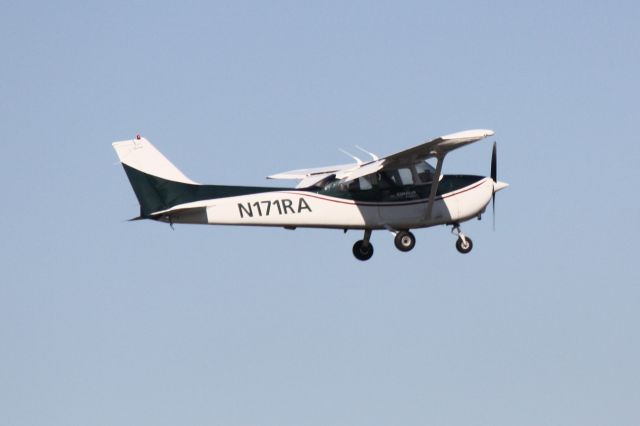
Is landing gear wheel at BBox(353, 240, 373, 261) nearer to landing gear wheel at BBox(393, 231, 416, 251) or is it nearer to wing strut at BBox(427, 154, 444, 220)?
landing gear wheel at BBox(393, 231, 416, 251)

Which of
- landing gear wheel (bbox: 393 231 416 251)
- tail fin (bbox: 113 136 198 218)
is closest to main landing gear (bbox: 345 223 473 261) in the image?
landing gear wheel (bbox: 393 231 416 251)

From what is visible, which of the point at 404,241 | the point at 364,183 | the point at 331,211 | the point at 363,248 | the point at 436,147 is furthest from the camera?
the point at 363,248

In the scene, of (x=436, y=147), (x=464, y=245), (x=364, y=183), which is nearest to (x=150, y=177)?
(x=364, y=183)

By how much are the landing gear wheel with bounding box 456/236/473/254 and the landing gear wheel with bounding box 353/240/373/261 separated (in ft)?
6.13

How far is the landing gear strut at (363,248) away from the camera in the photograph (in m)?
51.8

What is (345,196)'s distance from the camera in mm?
50312

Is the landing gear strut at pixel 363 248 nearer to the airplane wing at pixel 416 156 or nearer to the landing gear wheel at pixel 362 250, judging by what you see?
the landing gear wheel at pixel 362 250

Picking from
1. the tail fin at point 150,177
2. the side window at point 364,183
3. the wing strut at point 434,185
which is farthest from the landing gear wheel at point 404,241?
the tail fin at point 150,177

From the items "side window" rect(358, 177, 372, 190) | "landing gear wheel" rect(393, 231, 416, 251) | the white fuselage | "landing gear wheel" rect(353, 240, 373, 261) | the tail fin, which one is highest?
the tail fin

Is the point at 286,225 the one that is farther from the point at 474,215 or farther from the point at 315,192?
the point at 474,215

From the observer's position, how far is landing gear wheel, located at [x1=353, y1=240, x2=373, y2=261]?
51.9m

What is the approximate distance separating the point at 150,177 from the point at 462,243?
22.2 feet

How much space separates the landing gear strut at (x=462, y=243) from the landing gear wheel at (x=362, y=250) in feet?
5.92

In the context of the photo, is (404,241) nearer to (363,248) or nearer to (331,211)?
(363,248)
